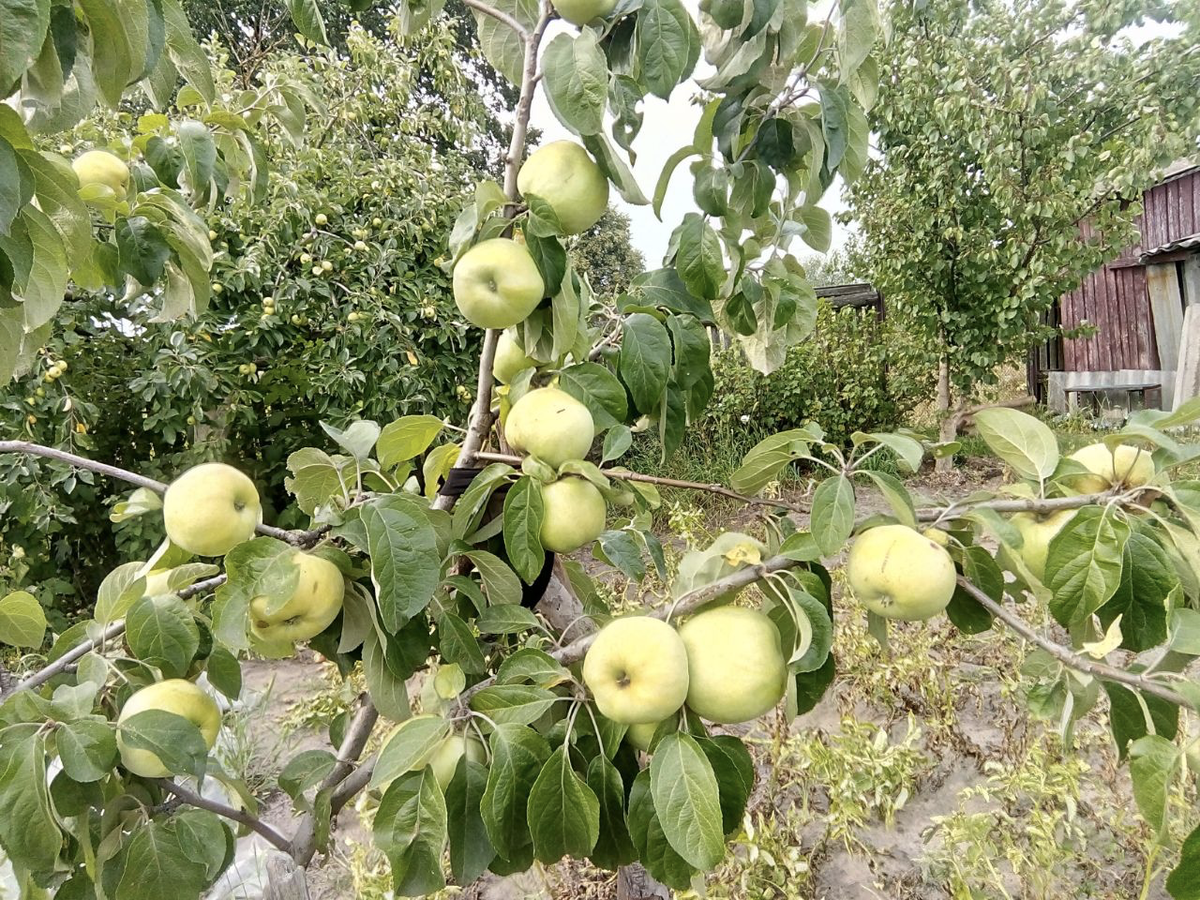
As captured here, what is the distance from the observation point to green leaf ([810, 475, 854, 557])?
614mm

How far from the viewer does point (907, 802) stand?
1.92 meters

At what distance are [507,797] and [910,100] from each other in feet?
18.1

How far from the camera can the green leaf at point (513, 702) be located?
65cm

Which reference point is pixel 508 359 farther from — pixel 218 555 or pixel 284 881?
pixel 284 881

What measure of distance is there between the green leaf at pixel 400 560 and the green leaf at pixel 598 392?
0.25m

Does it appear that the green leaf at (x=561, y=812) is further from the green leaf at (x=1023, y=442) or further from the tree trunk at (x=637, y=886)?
the tree trunk at (x=637, y=886)

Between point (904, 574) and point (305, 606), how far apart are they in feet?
1.87

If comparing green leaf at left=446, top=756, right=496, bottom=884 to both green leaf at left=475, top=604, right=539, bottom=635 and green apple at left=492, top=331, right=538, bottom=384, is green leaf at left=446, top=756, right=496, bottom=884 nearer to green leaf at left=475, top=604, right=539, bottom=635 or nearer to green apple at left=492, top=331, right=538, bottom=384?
green leaf at left=475, top=604, right=539, bottom=635

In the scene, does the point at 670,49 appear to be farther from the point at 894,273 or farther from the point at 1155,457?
the point at 894,273

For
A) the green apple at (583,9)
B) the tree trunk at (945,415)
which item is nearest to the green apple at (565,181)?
the green apple at (583,9)

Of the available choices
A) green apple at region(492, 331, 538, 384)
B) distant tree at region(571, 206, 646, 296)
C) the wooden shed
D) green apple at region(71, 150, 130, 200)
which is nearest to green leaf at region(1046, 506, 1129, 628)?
green apple at region(492, 331, 538, 384)

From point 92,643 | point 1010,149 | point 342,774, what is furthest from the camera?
point 1010,149

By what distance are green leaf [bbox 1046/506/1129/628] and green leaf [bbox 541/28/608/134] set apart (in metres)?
0.54

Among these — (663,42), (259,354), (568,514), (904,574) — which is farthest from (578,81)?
(259,354)
